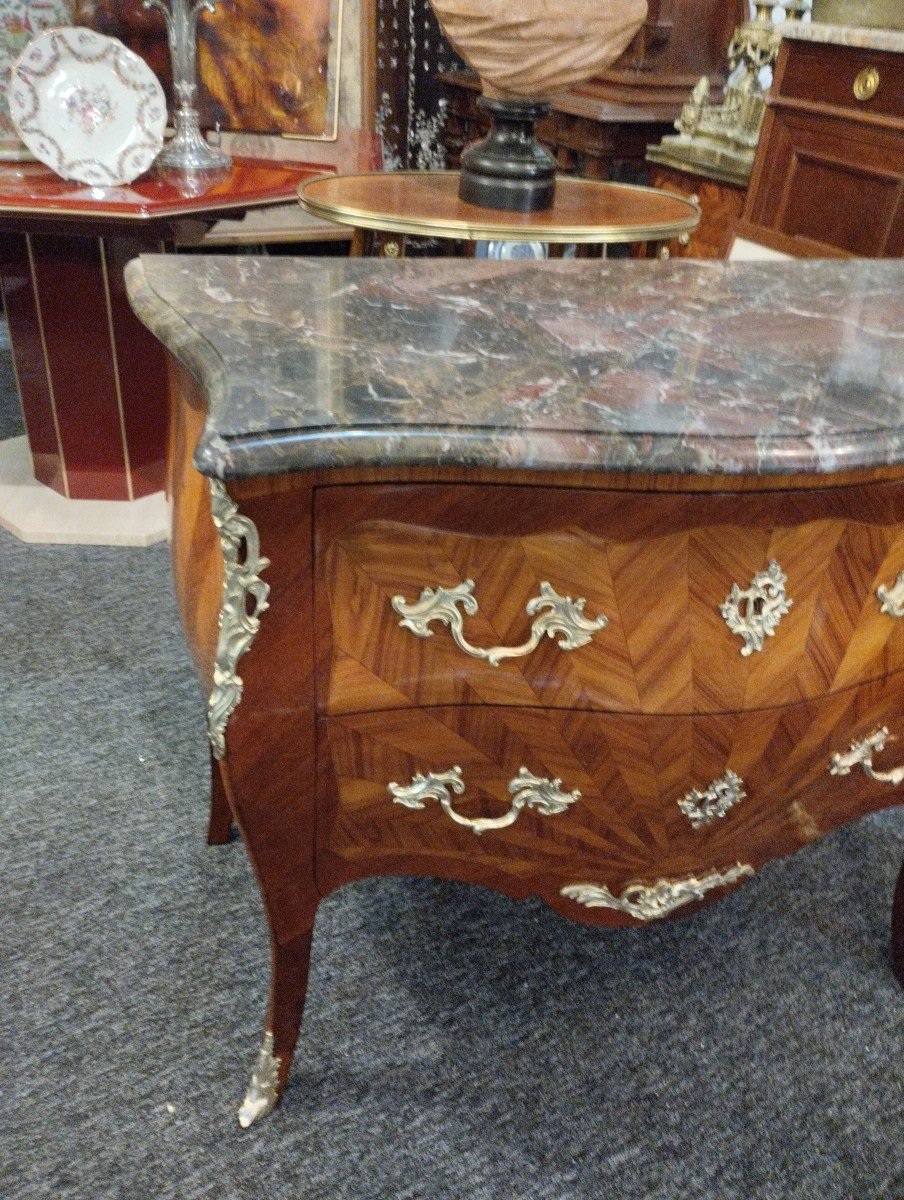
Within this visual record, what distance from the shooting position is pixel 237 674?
82 centimetres

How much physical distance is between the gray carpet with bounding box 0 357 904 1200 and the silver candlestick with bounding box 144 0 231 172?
1387 millimetres

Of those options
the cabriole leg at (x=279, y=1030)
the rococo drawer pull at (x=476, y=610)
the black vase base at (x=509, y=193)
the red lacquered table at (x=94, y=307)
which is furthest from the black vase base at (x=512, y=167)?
the cabriole leg at (x=279, y=1030)

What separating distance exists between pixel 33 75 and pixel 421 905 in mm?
1857

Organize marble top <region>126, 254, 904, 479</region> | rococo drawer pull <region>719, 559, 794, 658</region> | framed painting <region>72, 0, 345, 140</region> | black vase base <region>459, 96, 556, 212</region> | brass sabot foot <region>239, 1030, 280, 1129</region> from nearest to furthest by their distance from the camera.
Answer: marble top <region>126, 254, 904, 479</region>, rococo drawer pull <region>719, 559, 794, 658</region>, brass sabot foot <region>239, 1030, 280, 1129</region>, black vase base <region>459, 96, 556, 212</region>, framed painting <region>72, 0, 345, 140</region>

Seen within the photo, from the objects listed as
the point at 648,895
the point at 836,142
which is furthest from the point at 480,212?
the point at 648,895

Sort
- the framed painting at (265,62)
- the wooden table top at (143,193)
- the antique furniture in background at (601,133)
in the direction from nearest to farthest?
1. the wooden table top at (143,193)
2. the framed painting at (265,62)
3. the antique furniture in background at (601,133)

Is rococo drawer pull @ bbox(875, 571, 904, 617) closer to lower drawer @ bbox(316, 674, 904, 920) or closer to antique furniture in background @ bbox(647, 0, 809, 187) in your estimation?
lower drawer @ bbox(316, 674, 904, 920)

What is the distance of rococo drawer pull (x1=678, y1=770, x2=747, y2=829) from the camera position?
3.18 ft

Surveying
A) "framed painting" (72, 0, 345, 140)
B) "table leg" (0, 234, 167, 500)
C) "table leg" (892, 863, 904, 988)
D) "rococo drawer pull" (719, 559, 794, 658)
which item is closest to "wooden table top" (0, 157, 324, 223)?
"table leg" (0, 234, 167, 500)

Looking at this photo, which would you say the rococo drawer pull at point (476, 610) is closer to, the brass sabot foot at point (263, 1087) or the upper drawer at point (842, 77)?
the brass sabot foot at point (263, 1087)

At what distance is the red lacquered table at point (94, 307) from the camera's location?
1940 mm

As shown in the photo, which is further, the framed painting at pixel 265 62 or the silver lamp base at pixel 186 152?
the framed painting at pixel 265 62

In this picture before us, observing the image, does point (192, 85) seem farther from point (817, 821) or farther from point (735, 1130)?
point (735, 1130)

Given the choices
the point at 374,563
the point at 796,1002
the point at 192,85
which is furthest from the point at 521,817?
the point at 192,85
